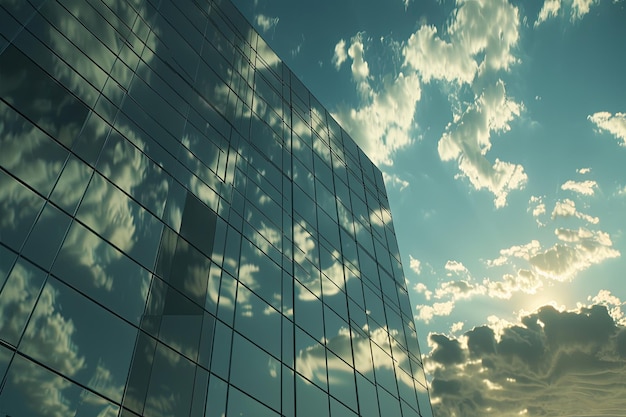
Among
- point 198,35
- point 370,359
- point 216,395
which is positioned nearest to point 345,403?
point 370,359

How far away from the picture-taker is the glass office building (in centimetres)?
1095

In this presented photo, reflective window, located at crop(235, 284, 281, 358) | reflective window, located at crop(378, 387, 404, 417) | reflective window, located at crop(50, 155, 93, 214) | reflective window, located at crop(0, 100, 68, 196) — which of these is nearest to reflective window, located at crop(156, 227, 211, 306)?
reflective window, located at crop(235, 284, 281, 358)

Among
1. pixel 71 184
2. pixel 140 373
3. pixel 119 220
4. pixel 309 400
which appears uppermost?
pixel 71 184

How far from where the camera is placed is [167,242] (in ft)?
50.2

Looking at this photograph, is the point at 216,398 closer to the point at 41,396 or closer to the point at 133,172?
the point at 41,396

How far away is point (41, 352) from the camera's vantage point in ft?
32.9

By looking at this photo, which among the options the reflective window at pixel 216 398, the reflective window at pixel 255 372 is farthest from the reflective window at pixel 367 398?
the reflective window at pixel 216 398

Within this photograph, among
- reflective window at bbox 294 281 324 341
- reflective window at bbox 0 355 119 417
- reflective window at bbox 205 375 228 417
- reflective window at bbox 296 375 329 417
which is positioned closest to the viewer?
reflective window at bbox 0 355 119 417

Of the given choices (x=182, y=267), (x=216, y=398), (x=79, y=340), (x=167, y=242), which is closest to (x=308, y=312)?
(x=182, y=267)

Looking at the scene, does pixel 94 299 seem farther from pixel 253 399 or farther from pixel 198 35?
pixel 198 35

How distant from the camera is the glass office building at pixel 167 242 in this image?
11.0 meters

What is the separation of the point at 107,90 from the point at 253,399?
1162 cm

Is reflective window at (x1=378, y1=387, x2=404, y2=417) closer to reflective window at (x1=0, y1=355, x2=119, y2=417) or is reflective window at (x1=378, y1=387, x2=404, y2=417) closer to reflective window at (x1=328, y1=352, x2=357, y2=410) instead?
reflective window at (x1=328, y1=352, x2=357, y2=410)

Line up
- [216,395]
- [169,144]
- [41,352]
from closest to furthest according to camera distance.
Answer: [41,352], [216,395], [169,144]
